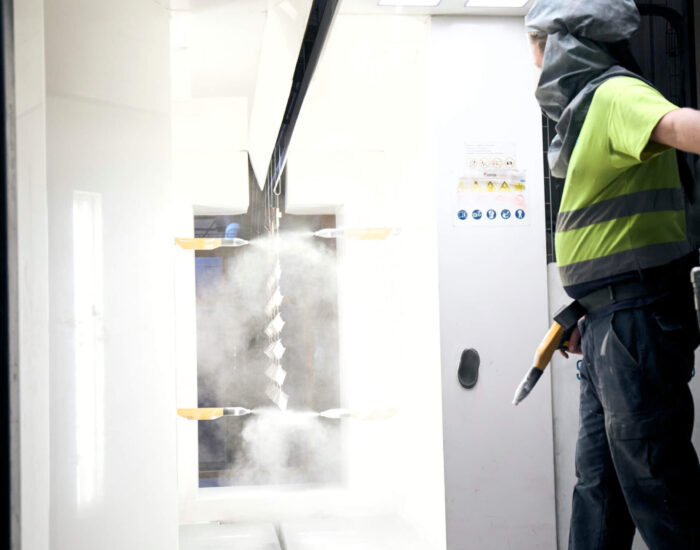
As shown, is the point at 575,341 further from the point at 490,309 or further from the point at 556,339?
the point at 490,309

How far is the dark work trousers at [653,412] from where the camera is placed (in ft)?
5.76

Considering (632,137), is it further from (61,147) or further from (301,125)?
(301,125)

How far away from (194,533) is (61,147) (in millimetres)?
2040

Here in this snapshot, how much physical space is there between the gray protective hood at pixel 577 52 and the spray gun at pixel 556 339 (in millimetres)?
387

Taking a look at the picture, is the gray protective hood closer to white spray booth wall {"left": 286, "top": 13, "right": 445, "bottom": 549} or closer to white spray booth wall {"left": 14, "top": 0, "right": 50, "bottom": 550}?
white spray booth wall {"left": 286, "top": 13, "right": 445, "bottom": 549}

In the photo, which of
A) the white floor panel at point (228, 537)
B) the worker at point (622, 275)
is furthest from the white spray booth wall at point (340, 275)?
the worker at point (622, 275)

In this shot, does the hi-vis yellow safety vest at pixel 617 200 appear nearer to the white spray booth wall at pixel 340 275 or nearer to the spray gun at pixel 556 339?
the spray gun at pixel 556 339

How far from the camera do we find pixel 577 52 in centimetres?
199

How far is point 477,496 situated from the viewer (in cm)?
306

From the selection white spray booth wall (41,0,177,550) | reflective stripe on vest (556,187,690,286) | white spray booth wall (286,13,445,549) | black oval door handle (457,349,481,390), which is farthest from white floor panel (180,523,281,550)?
reflective stripe on vest (556,187,690,286)

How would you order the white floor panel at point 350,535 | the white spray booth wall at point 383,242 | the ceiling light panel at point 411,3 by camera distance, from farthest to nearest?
1. the white floor panel at point 350,535
2. the white spray booth wall at point 383,242
3. the ceiling light panel at point 411,3

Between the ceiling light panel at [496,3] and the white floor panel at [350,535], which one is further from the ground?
the ceiling light panel at [496,3]

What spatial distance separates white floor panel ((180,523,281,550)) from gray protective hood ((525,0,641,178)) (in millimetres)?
2323

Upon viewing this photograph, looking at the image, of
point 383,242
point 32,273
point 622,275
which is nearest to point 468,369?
point 383,242
